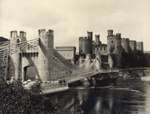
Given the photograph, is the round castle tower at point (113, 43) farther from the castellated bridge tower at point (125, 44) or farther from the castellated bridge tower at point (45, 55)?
the castellated bridge tower at point (45, 55)

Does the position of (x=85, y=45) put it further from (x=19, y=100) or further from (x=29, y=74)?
(x=19, y=100)

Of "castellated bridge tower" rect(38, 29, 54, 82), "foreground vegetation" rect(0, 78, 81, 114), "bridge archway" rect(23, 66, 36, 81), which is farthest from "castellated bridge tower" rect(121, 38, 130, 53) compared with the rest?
"foreground vegetation" rect(0, 78, 81, 114)

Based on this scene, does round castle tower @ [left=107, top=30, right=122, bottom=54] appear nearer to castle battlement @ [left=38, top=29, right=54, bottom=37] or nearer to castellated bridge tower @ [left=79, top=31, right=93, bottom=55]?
castellated bridge tower @ [left=79, top=31, right=93, bottom=55]

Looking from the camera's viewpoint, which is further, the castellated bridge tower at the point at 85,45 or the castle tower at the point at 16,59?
the castellated bridge tower at the point at 85,45

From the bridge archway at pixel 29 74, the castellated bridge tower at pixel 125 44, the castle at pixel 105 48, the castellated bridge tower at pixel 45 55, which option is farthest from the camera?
the castellated bridge tower at pixel 125 44

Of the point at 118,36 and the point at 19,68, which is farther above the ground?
the point at 118,36

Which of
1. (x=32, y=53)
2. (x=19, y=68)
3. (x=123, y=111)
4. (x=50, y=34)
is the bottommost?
(x=123, y=111)

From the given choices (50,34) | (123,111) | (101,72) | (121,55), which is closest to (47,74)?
(50,34)

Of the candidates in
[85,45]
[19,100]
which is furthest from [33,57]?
[85,45]

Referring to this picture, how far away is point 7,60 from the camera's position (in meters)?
19.5

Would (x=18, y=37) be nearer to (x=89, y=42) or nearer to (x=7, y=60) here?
(x=7, y=60)

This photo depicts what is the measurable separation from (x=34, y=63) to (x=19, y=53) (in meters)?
2.16

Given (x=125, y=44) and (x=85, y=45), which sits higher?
(x=125, y=44)

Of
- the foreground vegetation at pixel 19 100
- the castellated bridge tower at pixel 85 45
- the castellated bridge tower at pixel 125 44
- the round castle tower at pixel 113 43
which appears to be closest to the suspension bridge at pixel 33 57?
the foreground vegetation at pixel 19 100
